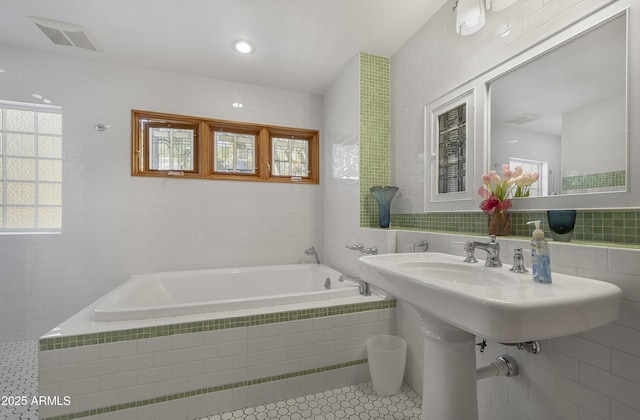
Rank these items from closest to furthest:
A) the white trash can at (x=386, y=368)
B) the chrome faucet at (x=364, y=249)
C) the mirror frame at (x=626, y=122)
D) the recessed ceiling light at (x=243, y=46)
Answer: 1. the mirror frame at (x=626, y=122)
2. the white trash can at (x=386, y=368)
3. the chrome faucet at (x=364, y=249)
4. the recessed ceiling light at (x=243, y=46)

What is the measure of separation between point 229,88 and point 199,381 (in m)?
2.54

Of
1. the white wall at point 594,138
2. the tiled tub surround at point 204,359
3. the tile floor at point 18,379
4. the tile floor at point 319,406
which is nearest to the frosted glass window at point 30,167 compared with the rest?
the tile floor at point 18,379

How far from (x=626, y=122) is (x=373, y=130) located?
5.03ft

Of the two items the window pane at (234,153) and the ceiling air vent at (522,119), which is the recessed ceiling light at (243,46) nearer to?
the window pane at (234,153)

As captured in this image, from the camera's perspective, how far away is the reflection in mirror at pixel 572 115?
989mm

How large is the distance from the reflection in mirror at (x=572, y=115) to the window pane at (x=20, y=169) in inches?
141

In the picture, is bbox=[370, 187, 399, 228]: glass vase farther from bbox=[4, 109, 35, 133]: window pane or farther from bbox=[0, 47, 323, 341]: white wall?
bbox=[4, 109, 35, 133]: window pane

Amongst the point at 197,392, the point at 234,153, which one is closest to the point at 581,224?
the point at 197,392

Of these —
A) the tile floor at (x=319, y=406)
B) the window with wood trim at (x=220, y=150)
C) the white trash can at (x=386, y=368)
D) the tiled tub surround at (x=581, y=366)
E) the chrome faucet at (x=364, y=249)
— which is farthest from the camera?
the window with wood trim at (x=220, y=150)

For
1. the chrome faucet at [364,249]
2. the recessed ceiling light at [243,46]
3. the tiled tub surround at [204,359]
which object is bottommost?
the tiled tub surround at [204,359]

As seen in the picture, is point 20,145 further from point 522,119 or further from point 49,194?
point 522,119

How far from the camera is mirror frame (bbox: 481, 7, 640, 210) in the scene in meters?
0.95

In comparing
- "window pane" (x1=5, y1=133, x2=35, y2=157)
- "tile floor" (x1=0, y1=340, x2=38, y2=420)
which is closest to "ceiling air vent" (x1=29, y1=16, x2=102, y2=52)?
"window pane" (x1=5, y1=133, x2=35, y2=157)

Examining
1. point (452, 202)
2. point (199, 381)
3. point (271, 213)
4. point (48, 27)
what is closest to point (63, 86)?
point (48, 27)
